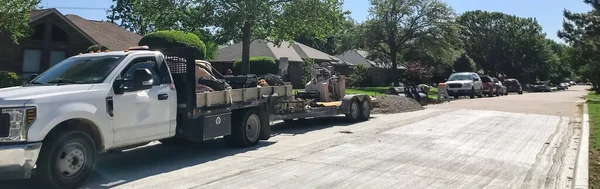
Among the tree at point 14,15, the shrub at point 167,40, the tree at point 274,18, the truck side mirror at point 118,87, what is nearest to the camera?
the truck side mirror at point 118,87

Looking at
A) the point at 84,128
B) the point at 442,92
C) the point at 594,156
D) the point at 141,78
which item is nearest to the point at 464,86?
the point at 442,92

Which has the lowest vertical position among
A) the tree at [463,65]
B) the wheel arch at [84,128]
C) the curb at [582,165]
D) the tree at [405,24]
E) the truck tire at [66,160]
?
the curb at [582,165]

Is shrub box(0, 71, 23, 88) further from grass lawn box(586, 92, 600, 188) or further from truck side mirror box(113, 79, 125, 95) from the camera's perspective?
grass lawn box(586, 92, 600, 188)

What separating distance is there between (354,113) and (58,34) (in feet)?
67.0

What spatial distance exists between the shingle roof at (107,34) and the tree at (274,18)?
966 cm

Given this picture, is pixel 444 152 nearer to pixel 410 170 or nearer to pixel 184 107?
pixel 410 170

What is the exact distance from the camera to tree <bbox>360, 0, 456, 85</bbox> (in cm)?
4775

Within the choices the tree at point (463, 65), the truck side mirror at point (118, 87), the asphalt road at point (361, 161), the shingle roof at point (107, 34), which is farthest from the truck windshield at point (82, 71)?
the tree at point (463, 65)

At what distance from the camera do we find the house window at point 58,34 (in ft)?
93.4

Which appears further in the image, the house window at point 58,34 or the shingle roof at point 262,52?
the shingle roof at point 262,52

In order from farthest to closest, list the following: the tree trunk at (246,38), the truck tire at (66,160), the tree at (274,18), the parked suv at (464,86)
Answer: the parked suv at (464,86)
the tree trunk at (246,38)
the tree at (274,18)
the truck tire at (66,160)

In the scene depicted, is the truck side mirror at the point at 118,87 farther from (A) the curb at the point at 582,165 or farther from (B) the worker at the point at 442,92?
(B) the worker at the point at 442,92

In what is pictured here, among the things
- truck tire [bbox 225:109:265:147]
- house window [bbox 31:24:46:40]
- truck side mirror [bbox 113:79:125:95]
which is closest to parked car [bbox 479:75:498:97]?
house window [bbox 31:24:46:40]

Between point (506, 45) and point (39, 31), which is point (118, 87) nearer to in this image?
point (39, 31)
